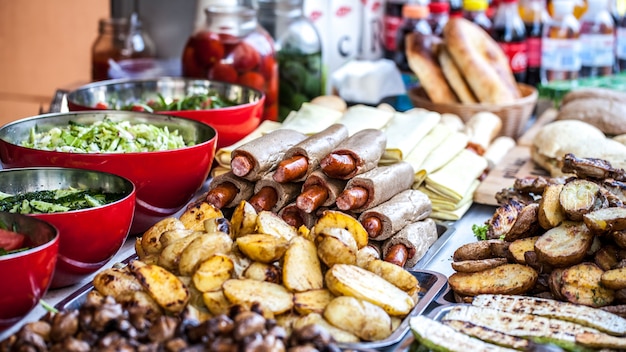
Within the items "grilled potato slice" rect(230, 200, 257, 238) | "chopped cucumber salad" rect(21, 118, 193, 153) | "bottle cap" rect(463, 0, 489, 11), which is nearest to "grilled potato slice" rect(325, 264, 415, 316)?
"grilled potato slice" rect(230, 200, 257, 238)

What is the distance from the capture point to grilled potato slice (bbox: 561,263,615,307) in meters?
1.58

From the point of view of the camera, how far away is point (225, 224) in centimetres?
171

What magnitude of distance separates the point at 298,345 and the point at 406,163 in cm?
99

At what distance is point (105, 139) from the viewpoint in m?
2.07

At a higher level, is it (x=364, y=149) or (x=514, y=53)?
(x=364, y=149)

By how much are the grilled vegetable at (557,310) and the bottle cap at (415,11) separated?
2293 millimetres

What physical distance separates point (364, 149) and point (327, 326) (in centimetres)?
72

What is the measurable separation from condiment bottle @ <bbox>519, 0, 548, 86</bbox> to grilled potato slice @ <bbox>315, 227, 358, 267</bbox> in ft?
8.93

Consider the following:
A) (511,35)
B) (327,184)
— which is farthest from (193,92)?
(511,35)

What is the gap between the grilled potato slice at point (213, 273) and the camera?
147 centimetres

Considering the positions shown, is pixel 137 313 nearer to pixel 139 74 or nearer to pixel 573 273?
pixel 573 273

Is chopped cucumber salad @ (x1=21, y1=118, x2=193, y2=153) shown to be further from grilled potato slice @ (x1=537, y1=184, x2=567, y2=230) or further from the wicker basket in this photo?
the wicker basket

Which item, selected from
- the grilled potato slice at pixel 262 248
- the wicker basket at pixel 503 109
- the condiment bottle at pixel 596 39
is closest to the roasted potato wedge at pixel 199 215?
the grilled potato slice at pixel 262 248

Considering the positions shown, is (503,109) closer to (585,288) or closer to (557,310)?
(585,288)
